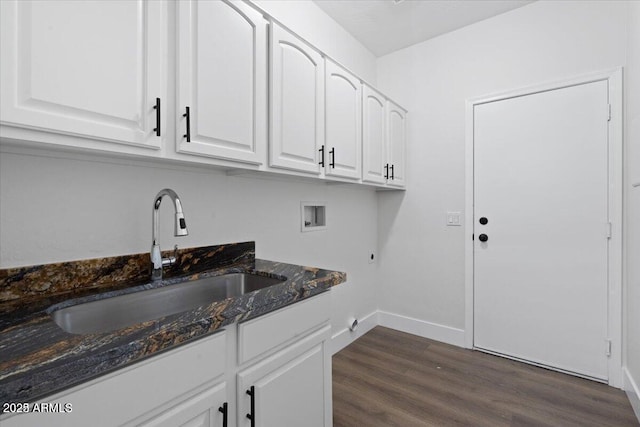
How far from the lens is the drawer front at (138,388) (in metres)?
0.60

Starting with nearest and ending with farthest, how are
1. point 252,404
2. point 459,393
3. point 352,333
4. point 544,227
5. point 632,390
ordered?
point 252,404, point 632,390, point 459,393, point 544,227, point 352,333

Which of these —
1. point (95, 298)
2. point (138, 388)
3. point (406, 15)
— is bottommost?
point (138, 388)

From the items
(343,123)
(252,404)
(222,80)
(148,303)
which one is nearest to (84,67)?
(222,80)

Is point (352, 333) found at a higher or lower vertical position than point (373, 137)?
lower

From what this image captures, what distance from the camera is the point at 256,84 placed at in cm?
136

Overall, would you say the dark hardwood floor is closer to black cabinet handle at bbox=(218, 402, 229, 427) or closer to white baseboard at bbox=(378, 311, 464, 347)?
white baseboard at bbox=(378, 311, 464, 347)

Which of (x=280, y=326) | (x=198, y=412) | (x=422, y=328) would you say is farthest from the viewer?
(x=422, y=328)

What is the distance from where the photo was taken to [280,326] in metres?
1.09

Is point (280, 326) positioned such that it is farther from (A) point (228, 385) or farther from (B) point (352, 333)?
(B) point (352, 333)

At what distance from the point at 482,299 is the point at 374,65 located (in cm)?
245

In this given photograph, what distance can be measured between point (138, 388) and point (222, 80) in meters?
1.09

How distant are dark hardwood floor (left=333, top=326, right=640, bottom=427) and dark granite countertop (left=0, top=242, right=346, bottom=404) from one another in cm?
103

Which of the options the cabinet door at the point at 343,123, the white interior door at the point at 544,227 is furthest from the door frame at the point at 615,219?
the cabinet door at the point at 343,123

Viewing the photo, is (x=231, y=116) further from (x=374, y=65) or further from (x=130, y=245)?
(x=374, y=65)
